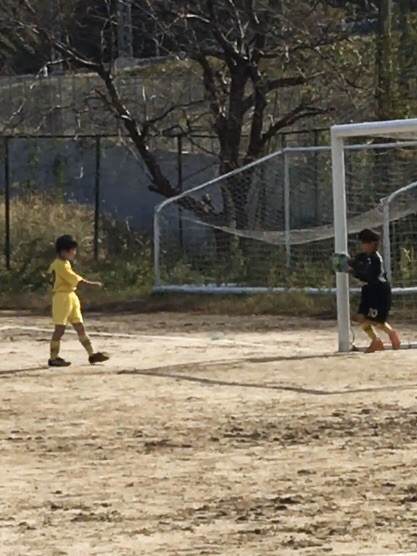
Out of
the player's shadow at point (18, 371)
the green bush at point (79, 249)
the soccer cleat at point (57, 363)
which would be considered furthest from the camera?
the green bush at point (79, 249)

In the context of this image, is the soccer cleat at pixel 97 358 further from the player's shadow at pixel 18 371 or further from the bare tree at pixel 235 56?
the bare tree at pixel 235 56

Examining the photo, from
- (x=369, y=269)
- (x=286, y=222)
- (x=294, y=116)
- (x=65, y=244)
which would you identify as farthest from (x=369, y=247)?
(x=294, y=116)

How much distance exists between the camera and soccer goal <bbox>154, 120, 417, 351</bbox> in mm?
21641

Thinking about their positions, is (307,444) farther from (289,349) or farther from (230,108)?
(230,108)

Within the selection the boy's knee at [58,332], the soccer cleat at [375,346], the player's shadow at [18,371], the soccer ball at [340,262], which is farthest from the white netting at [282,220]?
the player's shadow at [18,371]

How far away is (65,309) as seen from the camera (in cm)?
1570

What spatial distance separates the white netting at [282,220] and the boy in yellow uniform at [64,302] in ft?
21.1

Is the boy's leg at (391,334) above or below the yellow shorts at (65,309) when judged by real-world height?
below

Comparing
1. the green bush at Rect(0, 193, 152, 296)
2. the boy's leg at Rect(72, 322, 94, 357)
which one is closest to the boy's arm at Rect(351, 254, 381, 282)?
the boy's leg at Rect(72, 322, 94, 357)

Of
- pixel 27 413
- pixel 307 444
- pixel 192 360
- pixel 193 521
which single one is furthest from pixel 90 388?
pixel 193 521

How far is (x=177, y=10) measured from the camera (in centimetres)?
2636

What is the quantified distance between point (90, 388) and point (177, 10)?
1384 centimetres

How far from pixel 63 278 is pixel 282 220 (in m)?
9.15

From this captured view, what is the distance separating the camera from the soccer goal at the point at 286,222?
21.6 meters
